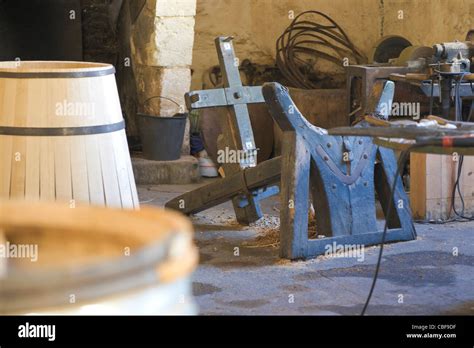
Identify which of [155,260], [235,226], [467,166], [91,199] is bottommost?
[235,226]

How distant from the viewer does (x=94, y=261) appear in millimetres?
1125

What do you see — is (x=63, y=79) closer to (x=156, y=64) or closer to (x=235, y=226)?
(x=235, y=226)

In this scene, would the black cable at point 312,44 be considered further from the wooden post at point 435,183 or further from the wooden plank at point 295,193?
the wooden plank at point 295,193

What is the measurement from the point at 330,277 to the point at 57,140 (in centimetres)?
236

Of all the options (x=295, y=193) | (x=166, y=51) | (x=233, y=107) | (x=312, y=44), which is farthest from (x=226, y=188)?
(x=312, y=44)

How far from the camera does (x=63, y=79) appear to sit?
9.27 feet

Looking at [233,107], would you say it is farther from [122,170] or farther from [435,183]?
[122,170]

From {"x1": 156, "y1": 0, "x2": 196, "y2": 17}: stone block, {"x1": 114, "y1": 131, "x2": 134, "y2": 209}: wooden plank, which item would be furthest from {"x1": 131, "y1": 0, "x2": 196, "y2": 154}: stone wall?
{"x1": 114, "y1": 131, "x2": 134, "y2": 209}: wooden plank

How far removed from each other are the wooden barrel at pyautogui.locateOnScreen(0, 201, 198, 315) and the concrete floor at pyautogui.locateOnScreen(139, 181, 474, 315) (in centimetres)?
288

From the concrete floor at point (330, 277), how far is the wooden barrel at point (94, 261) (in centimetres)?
288

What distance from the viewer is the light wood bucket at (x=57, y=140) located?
2795 mm

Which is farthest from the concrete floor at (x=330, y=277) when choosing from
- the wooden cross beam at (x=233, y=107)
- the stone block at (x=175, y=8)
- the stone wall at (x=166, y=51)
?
the stone block at (x=175, y=8)
